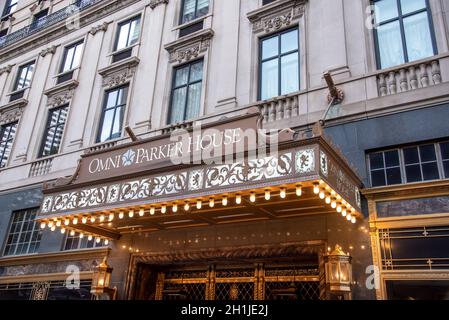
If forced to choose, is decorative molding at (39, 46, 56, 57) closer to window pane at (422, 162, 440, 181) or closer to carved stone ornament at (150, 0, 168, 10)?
carved stone ornament at (150, 0, 168, 10)

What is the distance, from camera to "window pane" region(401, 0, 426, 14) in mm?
9663

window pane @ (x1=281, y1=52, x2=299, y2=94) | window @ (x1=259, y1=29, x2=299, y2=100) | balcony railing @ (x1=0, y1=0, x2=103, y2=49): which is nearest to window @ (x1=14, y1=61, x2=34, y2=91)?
balcony railing @ (x1=0, y1=0, x2=103, y2=49)

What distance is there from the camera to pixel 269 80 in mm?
11312

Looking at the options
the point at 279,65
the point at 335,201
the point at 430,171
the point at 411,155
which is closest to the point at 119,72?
the point at 279,65

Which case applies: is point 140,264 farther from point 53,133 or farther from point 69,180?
point 53,133

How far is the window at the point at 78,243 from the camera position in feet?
39.8

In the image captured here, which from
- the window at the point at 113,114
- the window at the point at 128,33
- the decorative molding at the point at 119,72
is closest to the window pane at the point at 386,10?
the decorative molding at the point at 119,72

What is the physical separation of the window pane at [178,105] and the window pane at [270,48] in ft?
8.90

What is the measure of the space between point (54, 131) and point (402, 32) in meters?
12.1

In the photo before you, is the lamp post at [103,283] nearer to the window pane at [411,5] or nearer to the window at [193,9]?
the window at [193,9]

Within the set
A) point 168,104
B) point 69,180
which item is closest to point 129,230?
point 69,180

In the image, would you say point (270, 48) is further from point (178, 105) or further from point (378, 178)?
point (378, 178)

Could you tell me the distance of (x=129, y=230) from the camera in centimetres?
1100

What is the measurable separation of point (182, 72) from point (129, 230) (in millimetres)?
5279
